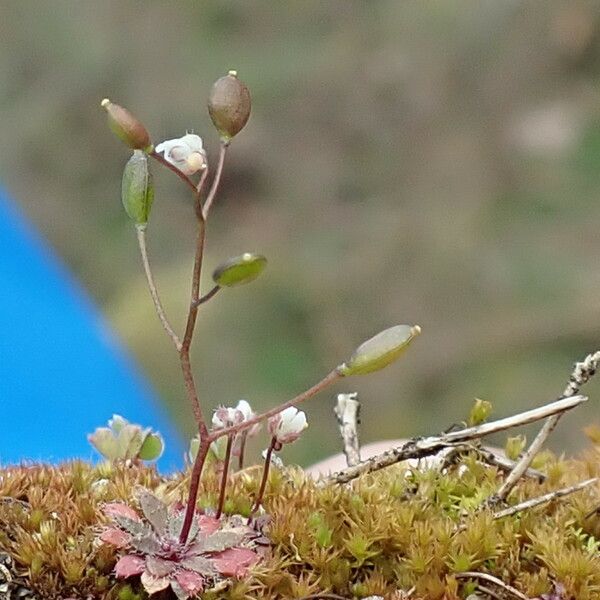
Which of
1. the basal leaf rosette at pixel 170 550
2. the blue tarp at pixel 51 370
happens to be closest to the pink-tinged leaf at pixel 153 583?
the basal leaf rosette at pixel 170 550

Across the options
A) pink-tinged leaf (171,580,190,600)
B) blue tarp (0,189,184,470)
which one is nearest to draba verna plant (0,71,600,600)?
pink-tinged leaf (171,580,190,600)

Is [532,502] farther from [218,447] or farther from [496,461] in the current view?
[218,447]

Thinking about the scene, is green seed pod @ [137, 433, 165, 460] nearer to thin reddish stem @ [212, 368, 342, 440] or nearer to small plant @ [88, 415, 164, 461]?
small plant @ [88, 415, 164, 461]

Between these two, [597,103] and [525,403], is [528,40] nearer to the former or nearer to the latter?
[597,103]

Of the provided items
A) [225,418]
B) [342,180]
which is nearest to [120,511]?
[225,418]

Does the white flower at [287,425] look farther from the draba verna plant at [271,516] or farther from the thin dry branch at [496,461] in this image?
the thin dry branch at [496,461]

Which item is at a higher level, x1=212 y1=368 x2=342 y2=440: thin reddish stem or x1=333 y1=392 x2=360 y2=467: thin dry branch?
x1=333 y1=392 x2=360 y2=467: thin dry branch

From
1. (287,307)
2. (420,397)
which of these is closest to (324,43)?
(287,307)
